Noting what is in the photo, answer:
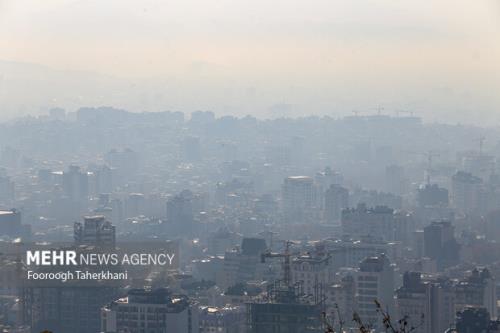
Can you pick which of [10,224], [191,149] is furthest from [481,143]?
[10,224]

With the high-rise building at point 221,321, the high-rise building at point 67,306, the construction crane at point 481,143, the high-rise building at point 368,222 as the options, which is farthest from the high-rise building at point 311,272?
the construction crane at point 481,143

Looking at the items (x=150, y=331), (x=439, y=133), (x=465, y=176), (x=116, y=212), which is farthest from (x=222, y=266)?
(x=439, y=133)

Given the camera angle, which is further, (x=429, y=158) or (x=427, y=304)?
(x=429, y=158)

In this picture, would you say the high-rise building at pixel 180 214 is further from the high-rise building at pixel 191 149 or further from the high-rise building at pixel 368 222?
the high-rise building at pixel 191 149

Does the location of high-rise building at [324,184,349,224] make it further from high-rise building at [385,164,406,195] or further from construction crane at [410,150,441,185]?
construction crane at [410,150,441,185]

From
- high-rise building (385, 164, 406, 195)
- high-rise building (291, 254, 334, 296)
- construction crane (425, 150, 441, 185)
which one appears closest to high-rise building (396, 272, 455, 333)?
high-rise building (291, 254, 334, 296)

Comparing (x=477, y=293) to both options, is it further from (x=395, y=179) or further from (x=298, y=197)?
(x=395, y=179)
